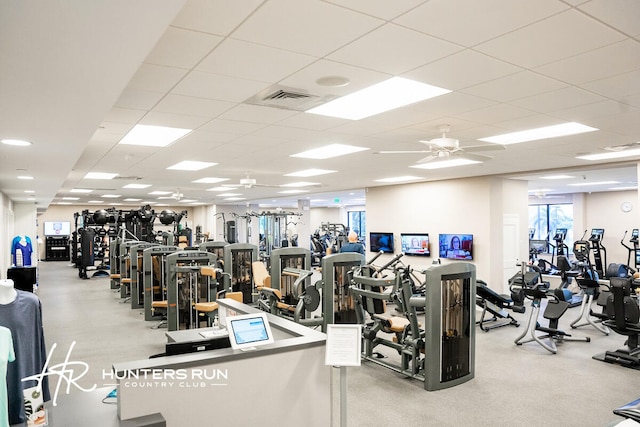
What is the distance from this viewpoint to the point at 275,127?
4.36m

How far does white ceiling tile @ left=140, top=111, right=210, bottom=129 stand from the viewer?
3.85 m

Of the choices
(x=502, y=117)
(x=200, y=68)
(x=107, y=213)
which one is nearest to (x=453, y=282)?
(x=502, y=117)

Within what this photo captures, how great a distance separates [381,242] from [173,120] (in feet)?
23.7

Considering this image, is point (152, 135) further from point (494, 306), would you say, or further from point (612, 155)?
point (612, 155)

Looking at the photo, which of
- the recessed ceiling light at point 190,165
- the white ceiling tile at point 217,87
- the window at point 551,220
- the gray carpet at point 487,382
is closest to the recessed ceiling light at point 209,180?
the recessed ceiling light at point 190,165

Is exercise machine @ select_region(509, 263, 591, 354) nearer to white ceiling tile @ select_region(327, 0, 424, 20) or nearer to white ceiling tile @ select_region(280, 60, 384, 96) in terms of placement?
white ceiling tile @ select_region(280, 60, 384, 96)

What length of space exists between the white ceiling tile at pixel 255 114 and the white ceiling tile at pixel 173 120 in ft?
0.91

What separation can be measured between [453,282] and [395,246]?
575 cm

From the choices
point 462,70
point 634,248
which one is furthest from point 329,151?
point 634,248

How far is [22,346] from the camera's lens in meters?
2.33

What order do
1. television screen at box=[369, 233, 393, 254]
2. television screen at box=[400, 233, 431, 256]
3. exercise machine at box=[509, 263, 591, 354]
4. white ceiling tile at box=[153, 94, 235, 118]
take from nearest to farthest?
white ceiling tile at box=[153, 94, 235, 118]
exercise machine at box=[509, 263, 591, 354]
television screen at box=[400, 233, 431, 256]
television screen at box=[369, 233, 393, 254]

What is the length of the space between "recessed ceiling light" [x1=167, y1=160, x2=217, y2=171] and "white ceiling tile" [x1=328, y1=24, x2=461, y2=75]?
462 cm

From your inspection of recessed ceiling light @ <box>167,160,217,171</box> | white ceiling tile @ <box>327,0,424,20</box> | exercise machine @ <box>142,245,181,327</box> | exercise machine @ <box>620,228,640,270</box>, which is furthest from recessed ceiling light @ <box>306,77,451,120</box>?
exercise machine @ <box>620,228,640,270</box>

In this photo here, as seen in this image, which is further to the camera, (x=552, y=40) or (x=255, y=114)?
(x=255, y=114)
